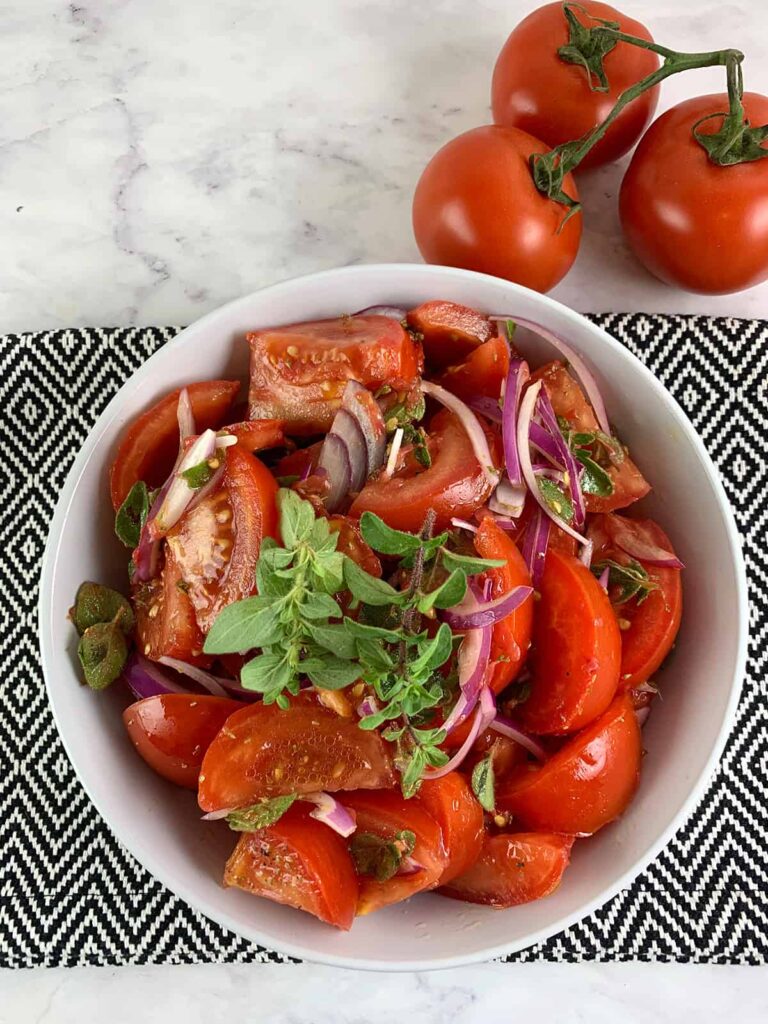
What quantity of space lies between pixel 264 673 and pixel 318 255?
1.10 m

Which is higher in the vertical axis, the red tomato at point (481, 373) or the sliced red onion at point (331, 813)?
the red tomato at point (481, 373)

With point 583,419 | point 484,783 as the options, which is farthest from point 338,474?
point 484,783

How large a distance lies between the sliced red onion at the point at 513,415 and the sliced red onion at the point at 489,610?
223 millimetres

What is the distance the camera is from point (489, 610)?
1.45 metres

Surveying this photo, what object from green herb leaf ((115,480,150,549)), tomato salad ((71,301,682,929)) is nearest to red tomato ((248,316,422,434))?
tomato salad ((71,301,682,929))

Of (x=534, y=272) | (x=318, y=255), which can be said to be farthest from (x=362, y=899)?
(x=318, y=255)

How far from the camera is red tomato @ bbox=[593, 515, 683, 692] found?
65.0 inches

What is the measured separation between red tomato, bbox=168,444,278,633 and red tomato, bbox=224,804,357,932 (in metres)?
0.34

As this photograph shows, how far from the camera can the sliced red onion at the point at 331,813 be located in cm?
149

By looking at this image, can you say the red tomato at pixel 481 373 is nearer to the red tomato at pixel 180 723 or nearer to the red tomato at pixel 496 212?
the red tomato at pixel 496 212

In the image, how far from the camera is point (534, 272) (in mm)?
1879

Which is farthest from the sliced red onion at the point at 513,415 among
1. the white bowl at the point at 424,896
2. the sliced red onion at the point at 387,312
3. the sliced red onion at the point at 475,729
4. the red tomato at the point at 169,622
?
the red tomato at the point at 169,622

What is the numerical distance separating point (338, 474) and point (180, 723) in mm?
475

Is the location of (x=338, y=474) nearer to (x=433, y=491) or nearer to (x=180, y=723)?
(x=433, y=491)
